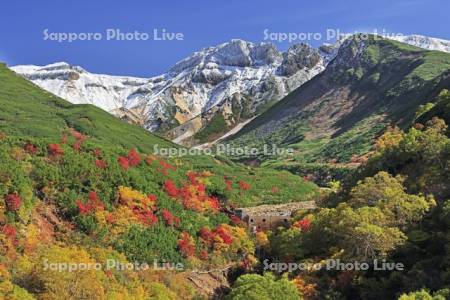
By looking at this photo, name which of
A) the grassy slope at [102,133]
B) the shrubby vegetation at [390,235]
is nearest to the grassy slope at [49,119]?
the grassy slope at [102,133]

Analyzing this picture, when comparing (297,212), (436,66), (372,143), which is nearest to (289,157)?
(372,143)

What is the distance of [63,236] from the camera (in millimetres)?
50562

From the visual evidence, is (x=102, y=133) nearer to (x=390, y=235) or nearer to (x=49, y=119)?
(x=49, y=119)

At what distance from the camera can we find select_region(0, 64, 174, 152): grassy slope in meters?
89.7

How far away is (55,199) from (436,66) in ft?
533

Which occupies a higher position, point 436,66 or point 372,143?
point 436,66

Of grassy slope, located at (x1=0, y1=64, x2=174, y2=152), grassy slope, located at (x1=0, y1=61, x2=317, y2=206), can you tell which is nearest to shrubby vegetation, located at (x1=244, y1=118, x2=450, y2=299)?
grassy slope, located at (x1=0, y1=61, x2=317, y2=206)

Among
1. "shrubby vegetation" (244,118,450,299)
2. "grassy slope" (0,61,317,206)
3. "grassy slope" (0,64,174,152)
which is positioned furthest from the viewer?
"grassy slope" (0,64,174,152)

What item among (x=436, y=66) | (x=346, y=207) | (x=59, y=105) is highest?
(x=436, y=66)

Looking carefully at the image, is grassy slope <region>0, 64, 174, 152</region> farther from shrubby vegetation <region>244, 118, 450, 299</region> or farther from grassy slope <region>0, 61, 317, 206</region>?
shrubby vegetation <region>244, 118, 450, 299</region>

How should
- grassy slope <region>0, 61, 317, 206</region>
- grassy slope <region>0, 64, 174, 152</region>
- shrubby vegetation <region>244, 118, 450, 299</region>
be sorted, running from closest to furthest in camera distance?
shrubby vegetation <region>244, 118, 450, 299</region> < grassy slope <region>0, 61, 317, 206</region> < grassy slope <region>0, 64, 174, 152</region>

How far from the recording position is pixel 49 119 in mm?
102250

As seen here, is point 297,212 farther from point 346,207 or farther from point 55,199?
point 55,199

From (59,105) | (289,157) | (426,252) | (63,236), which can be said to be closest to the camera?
(426,252)
